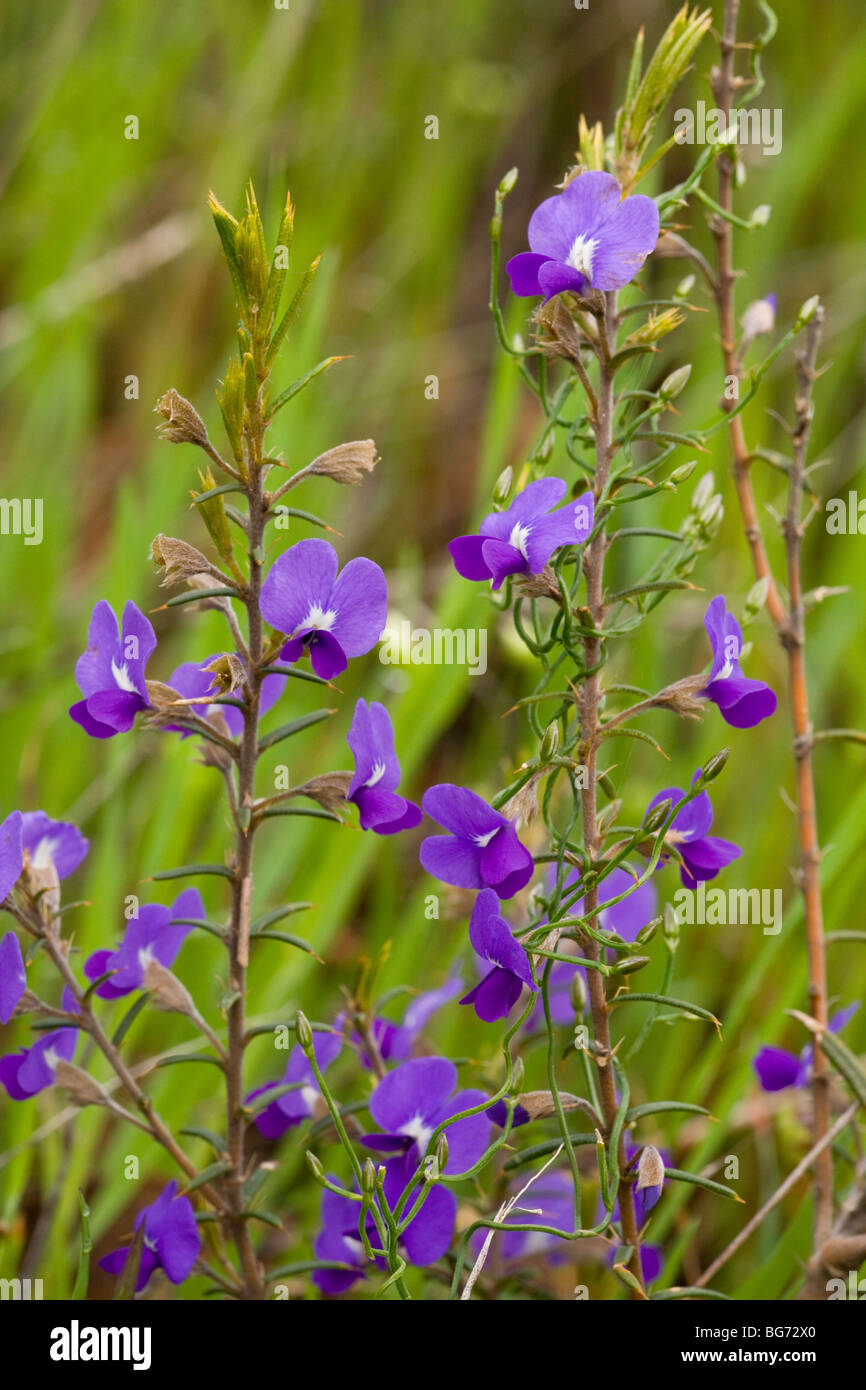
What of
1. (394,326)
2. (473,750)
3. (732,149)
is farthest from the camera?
(394,326)

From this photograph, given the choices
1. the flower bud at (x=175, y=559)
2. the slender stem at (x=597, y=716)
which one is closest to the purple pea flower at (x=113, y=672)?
the flower bud at (x=175, y=559)

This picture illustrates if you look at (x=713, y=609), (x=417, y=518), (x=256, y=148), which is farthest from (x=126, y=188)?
(x=713, y=609)

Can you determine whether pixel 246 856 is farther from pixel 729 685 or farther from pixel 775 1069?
pixel 775 1069

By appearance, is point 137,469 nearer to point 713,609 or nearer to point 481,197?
point 481,197

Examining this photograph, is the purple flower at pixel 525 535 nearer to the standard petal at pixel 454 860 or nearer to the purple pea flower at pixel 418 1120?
the standard petal at pixel 454 860

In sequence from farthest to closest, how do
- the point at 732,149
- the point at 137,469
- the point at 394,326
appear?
the point at 394,326, the point at 137,469, the point at 732,149
